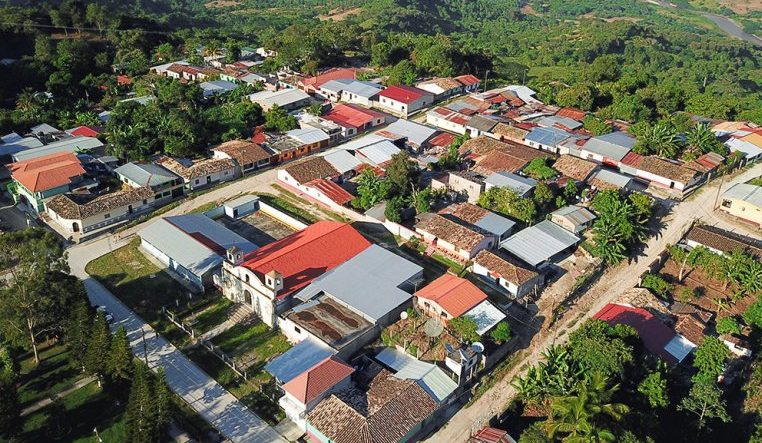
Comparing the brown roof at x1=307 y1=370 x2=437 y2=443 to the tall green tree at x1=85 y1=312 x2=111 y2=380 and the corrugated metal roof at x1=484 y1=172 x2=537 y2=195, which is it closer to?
the tall green tree at x1=85 y1=312 x2=111 y2=380

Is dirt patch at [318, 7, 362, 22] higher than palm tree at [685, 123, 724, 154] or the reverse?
the reverse

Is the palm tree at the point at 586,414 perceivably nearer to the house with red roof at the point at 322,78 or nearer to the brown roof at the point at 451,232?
the brown roof at the point at 451,232

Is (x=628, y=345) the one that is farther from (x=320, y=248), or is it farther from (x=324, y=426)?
(x=320, y=248)

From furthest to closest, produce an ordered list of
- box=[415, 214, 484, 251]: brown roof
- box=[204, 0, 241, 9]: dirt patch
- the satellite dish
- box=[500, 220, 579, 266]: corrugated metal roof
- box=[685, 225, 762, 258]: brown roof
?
1. box=[204, 0, 241, 9]: dirt patch
2. box=[685, 225, 762, 258]: brown roof
3. box=[415, 214, 484, 251]: brown roof
4. box=[500, 220, 579, 266]: corrugated metal roof
5. the satellite dish

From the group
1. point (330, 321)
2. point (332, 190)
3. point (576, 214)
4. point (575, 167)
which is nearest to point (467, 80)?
point (575, 167)

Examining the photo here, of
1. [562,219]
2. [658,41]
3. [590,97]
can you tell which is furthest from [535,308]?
[658,41]

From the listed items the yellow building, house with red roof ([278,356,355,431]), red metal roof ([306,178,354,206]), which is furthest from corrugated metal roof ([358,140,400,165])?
the yellow building

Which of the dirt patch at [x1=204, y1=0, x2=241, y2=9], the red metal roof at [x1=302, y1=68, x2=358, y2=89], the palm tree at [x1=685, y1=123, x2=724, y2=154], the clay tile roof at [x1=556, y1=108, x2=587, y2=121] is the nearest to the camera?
the palm tree at [x1=685, y1=123, x2=724, y2=154]
